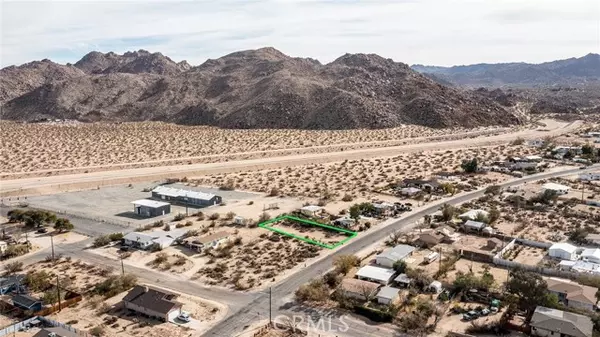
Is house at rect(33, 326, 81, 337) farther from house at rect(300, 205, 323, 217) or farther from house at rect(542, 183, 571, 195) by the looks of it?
house at rect(542, 183, 571, 195)

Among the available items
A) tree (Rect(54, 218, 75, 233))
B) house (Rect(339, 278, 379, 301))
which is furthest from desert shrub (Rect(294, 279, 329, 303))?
tree (Rect(54, 218, 75, 233))

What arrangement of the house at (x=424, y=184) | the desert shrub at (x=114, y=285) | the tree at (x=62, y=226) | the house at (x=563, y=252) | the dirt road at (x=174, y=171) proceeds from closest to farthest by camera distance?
the desert shrub at (x=114, y=285) → the house at (x=563, y=252) → the tree at (x=62, y=226) → the house at (x=424, y=184) → the dirt road at (x=174, y=171)

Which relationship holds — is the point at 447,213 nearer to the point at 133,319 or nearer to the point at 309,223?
the point at 309,223

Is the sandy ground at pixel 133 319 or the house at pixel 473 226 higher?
the house at pixel 473 226

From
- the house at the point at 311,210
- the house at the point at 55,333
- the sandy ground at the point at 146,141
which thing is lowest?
the house at the point at 55,333

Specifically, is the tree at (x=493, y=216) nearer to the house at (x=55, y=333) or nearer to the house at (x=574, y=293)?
the house at (x=574, y=293)

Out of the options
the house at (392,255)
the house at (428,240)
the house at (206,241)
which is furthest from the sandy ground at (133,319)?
the house at (428,240)

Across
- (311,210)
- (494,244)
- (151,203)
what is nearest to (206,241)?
(311,210)

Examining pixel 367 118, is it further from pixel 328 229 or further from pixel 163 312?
pixel 163 312
